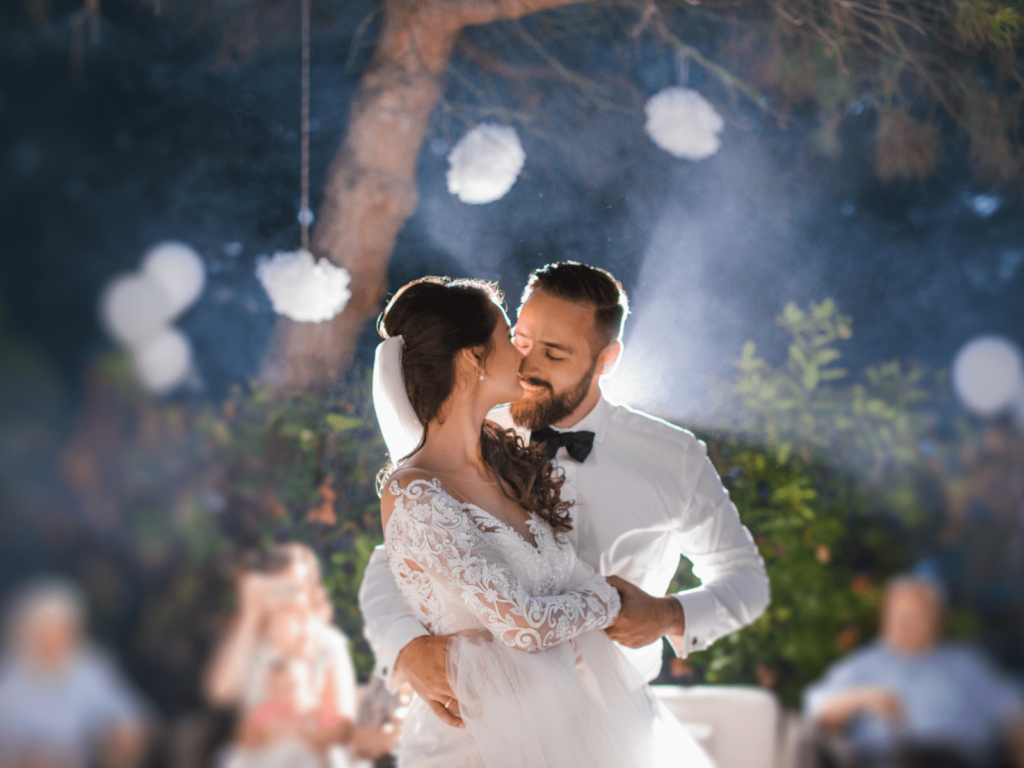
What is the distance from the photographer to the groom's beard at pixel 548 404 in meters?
2.08

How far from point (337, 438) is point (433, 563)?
837 mm

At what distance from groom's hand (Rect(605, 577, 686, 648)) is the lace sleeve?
0.55 feet

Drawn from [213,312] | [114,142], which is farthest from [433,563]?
[114,142]

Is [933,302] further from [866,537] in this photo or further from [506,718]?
[506,718]

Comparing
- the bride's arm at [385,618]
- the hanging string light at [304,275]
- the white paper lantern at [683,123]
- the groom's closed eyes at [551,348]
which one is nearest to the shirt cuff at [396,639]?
the bride's arm at [385,618]

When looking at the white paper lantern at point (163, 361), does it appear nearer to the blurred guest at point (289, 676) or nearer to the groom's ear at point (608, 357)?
the blurred guest at point (289, 676)

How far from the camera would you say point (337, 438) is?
91.1 inches

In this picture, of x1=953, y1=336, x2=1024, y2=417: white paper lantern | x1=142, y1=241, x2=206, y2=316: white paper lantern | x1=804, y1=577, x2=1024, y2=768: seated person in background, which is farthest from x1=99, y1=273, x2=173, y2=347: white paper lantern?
x1=953, y1=336, x2=1024, y2=417: white paper lantern

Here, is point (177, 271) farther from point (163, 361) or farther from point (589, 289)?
point (589, 289)

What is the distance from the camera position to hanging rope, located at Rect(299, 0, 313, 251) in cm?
218

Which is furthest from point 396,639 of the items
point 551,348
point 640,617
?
point 551,348

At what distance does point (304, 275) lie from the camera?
2.20 metres

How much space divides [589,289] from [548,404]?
0.30m

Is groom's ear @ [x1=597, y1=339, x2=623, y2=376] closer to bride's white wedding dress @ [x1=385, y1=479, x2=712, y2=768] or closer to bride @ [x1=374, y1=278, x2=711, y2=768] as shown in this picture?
bride @ [x1=374, y1=278, x2=711, y2=768]
